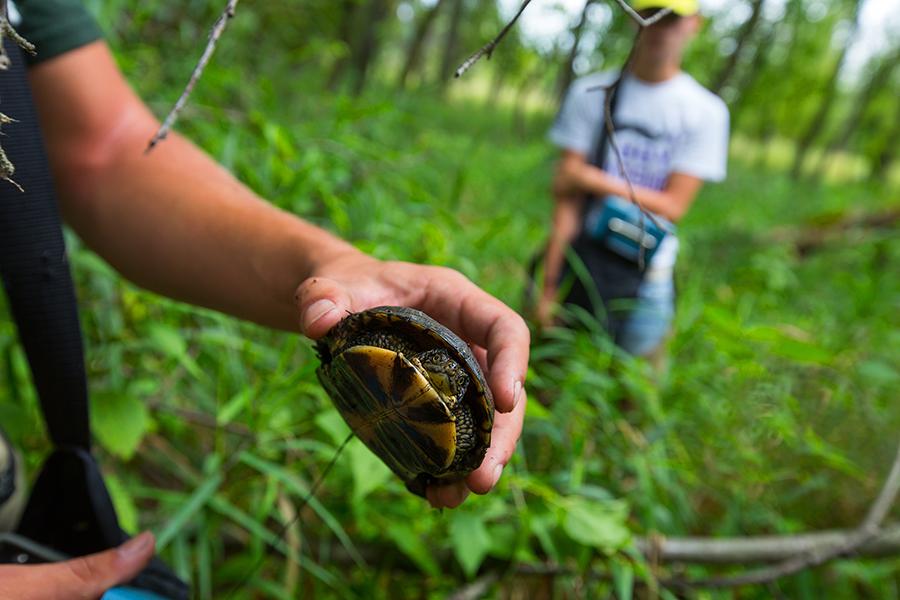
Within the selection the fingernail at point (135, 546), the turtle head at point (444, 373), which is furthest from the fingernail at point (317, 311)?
the fingernail at point (135, 546)

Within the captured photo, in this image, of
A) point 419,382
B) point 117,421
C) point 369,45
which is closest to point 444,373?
point 419,382

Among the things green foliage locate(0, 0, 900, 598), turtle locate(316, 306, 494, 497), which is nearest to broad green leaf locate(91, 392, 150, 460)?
green foliage locate(0, 0, 900, 598)

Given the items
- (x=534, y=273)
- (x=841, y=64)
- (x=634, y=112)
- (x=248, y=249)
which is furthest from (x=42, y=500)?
(x=841, y=64)

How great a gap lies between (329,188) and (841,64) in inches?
571

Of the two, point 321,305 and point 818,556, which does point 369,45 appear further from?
point 321,305

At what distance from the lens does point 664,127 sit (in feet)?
8.99

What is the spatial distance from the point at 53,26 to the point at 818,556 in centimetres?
226

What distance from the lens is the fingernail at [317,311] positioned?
0.87 metres

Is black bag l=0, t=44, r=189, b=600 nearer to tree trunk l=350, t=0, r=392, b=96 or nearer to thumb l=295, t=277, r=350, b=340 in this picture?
thumb l=295, t=277, r=350, b=340

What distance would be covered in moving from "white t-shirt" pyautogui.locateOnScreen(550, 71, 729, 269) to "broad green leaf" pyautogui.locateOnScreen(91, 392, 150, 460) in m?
1.91

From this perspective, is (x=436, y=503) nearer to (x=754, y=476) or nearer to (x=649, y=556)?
(x=649, y=556)

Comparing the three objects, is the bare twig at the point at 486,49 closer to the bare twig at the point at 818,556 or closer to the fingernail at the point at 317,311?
the fingernail at the point at 317,311

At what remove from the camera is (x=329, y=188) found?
2748 mm

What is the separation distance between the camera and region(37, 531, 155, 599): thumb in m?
0.95
